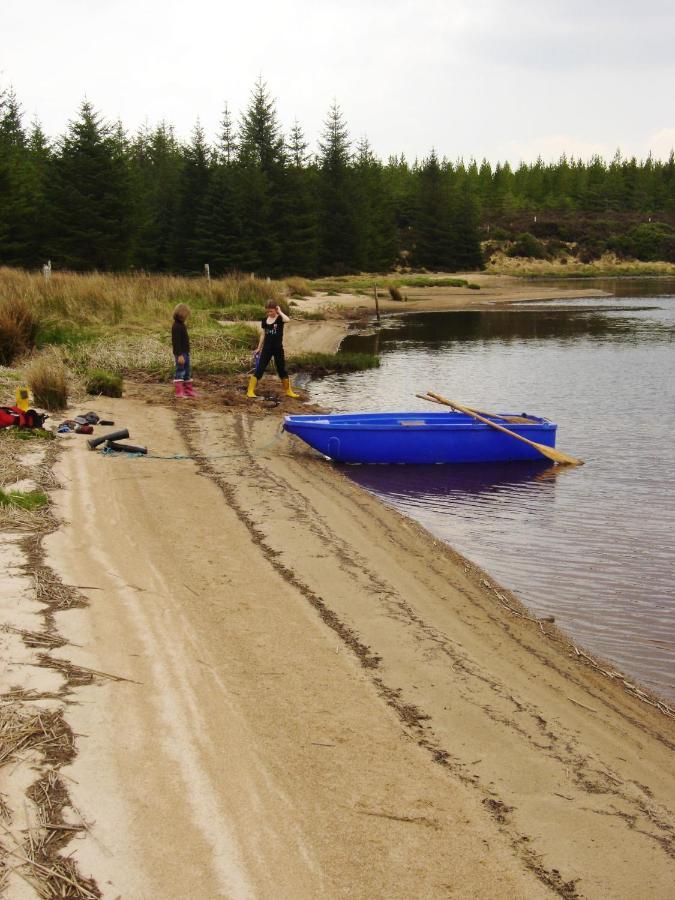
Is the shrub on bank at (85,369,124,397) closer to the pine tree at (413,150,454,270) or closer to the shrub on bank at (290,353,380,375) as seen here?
the shrub on bank at (290,353,380,375)

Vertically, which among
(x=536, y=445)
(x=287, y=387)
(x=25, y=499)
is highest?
(x=287, y=387)

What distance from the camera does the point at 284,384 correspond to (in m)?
16.7

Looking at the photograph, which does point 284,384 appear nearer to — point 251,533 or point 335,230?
point 251,533

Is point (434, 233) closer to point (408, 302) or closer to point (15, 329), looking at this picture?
point (408, 302)

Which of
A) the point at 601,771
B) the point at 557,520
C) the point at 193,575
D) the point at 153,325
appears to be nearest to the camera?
the point at 601,771

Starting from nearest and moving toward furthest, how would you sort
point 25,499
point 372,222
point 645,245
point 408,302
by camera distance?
point 25,499
point 408,302
point 372,222
point 645,245

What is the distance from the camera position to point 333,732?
4820 millimetres

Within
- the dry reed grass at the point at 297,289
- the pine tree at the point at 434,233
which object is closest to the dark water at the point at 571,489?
the dry reed grass at the point at 297,289

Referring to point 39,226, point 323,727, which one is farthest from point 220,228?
point 323,727

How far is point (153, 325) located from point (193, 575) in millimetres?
15593

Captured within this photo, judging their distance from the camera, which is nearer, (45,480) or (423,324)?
(45,480)

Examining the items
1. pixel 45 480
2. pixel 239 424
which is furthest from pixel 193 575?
pixel 239 424

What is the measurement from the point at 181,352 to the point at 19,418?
4742 mm

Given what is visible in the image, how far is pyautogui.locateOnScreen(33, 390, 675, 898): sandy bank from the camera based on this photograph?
3764 mm
